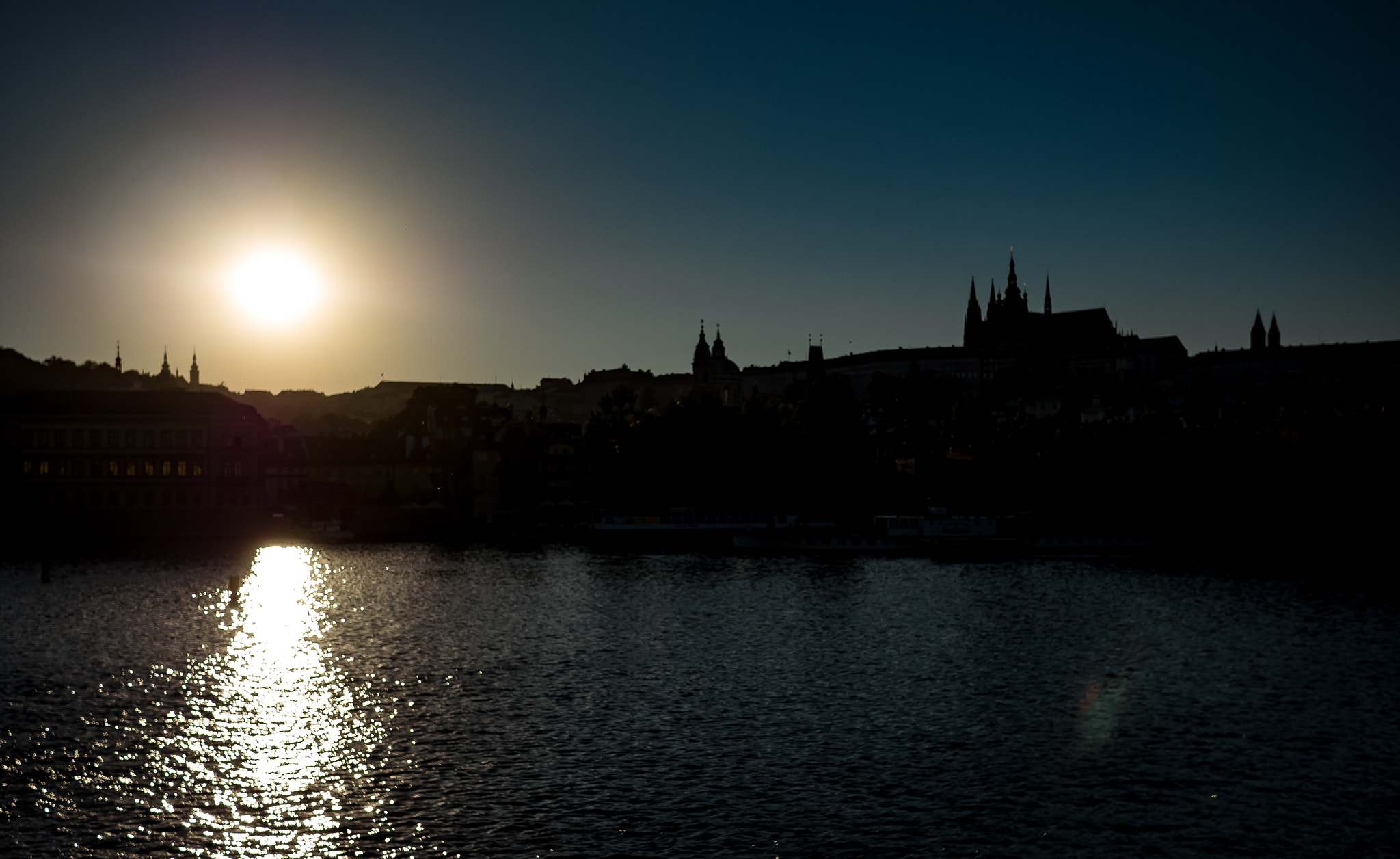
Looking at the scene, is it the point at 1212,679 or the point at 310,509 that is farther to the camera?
the point at 310,509

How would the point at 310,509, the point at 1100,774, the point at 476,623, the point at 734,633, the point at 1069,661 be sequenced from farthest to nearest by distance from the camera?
1. the point at 310,509
2. the point at 476,623
3. the point at 734,633
4. the point at 1069,661
5. the point at 1100,774

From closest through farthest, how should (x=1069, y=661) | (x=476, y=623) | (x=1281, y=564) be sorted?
(x=1069, y=661) → (x=476, y=623) → (x=1281, y=564)

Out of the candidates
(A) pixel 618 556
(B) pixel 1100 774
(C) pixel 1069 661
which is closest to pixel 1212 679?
(C) pixel 1069 661

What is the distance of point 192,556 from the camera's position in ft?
355

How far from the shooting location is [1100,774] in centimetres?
3672

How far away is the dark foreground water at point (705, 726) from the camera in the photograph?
31422 mm

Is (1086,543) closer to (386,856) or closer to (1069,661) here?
(1069,661)

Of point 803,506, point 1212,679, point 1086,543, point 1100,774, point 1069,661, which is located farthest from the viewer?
point 803,506

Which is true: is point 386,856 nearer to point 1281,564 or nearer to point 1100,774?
point 1100,774

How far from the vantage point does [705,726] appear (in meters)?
42.2

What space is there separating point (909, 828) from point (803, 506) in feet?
348

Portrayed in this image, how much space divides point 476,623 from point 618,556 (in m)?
39.7

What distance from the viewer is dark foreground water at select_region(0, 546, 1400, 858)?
103ft

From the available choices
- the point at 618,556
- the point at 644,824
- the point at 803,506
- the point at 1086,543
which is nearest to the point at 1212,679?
the point at 644,824
